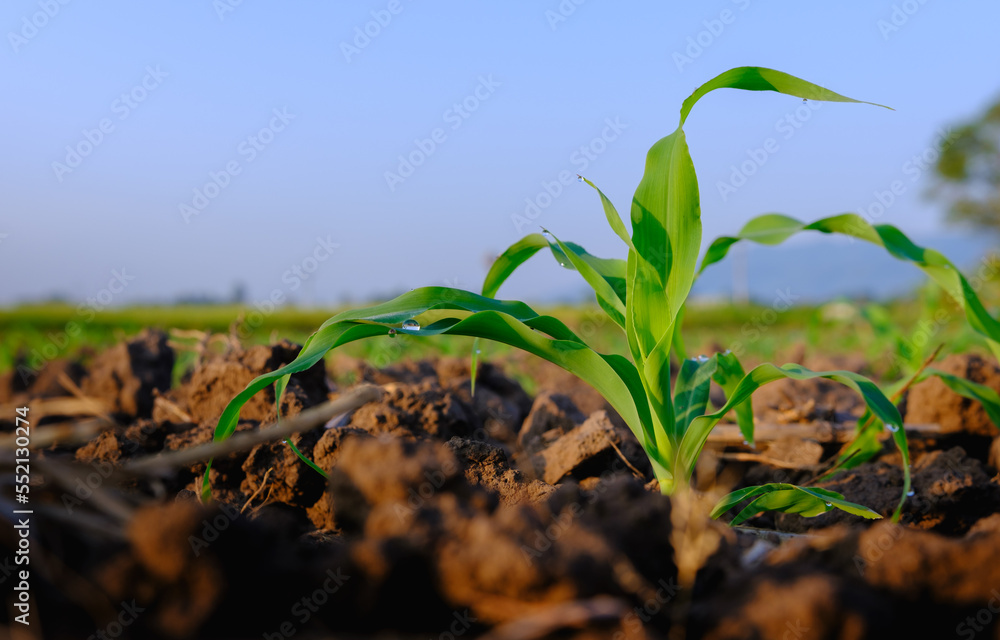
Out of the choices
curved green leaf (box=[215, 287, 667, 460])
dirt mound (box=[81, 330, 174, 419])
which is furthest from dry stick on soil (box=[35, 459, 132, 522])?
dirt mound (box=[81, 330, 174, 419])

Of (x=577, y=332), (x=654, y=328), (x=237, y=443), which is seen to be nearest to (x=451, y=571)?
(x=237, y=443)

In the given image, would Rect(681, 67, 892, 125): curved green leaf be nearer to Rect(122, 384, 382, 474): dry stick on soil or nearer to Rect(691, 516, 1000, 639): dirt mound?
Rect(691, 516, 1000, 639): dirt mound

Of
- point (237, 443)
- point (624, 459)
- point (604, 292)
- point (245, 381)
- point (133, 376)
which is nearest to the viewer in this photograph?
point (237, 443)

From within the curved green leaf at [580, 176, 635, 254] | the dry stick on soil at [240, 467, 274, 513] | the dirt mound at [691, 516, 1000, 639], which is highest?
the curved green leaf at [580, 176, 635, 254]

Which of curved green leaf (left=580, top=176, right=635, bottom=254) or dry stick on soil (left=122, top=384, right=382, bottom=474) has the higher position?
curved green leaf (left=580, top=176, right=635, bottom=254)

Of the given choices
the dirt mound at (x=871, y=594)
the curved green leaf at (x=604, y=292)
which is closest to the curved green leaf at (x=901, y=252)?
the curved green leaf at (x=604, y=292)

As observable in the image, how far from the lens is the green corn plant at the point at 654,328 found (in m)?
1.45

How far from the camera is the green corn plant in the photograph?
145 centimetres

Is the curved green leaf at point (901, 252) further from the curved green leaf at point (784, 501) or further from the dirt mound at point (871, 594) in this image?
the dirt mound at point (871, 594)

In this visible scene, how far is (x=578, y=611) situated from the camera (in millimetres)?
681

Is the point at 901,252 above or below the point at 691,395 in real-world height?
above

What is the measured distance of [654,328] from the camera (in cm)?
158

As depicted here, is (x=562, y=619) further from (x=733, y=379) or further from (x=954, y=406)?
(x=954, y=406)

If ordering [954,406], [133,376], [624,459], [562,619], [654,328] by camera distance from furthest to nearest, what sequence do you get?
[133,376] < [954,406] < [624,459] < [654,328] < [562,619]
